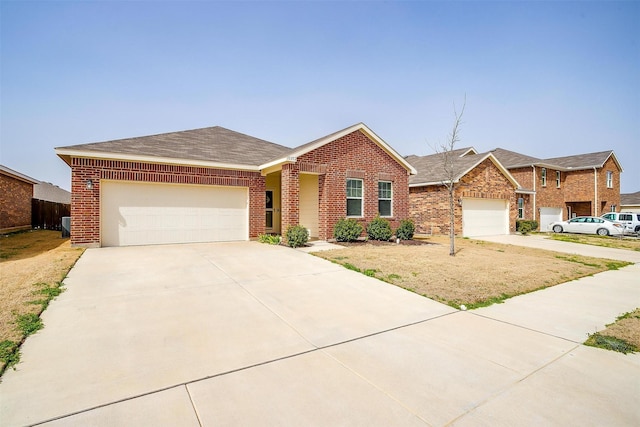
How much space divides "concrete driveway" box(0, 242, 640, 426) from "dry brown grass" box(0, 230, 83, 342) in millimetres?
378

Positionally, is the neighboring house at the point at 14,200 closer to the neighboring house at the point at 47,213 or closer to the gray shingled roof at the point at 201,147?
the neighboring house at the point at 47,213

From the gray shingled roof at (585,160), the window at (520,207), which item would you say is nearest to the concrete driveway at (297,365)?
the window at (520,207)

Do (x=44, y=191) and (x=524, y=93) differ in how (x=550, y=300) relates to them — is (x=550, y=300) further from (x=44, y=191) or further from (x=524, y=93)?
(x=44, y=191)

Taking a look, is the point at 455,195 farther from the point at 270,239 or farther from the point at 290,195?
the point at 270,239

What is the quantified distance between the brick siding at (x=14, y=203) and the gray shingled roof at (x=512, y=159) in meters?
34.6

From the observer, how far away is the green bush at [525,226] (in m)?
20.3

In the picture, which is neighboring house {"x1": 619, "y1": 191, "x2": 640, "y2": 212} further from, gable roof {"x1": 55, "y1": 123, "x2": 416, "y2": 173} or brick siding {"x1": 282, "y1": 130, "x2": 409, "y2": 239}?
gable roof {"x1": 55, "y1": 123, "x2": 416, "y2": 173}

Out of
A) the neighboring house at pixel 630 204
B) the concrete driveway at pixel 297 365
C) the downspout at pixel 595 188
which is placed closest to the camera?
the concrete driveway at pixel 297 365

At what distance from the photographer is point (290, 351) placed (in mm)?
3475

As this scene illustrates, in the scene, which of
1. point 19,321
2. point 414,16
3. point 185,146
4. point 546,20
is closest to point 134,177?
point 185,146

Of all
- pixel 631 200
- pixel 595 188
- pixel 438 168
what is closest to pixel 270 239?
pixel 438 168

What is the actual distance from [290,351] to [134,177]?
1029 centimetres

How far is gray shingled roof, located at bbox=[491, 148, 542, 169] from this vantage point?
2553 cm

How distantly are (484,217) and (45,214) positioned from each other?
94.3 feet
